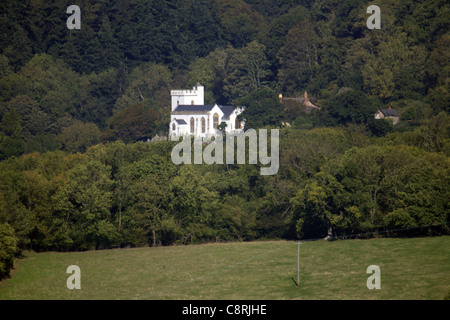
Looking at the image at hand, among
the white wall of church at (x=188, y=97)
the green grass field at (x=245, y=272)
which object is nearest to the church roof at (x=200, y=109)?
the white wall of church at (x=188, y=97)

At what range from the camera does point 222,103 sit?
124312 mm

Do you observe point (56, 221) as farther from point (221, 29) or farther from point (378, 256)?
point (221, 29)

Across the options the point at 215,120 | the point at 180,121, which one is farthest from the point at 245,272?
the point at 180,121

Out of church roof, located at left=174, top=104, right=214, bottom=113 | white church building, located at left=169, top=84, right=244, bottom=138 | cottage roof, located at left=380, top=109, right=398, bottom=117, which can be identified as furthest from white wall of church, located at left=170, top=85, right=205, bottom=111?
cottage roof, located at left=380, top=109, right=398, bottom=117

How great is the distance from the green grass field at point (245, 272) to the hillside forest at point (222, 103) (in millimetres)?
2758

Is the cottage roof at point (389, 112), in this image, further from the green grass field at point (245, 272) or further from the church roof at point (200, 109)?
the green grass field at point (245, 272)

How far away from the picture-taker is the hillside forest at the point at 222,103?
6362 centimetres

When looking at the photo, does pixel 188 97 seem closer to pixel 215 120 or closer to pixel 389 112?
pixel 215 120

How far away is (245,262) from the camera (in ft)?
186

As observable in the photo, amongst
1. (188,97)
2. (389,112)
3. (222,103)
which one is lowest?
(389,112)

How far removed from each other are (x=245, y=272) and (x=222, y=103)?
7236 centimetres
